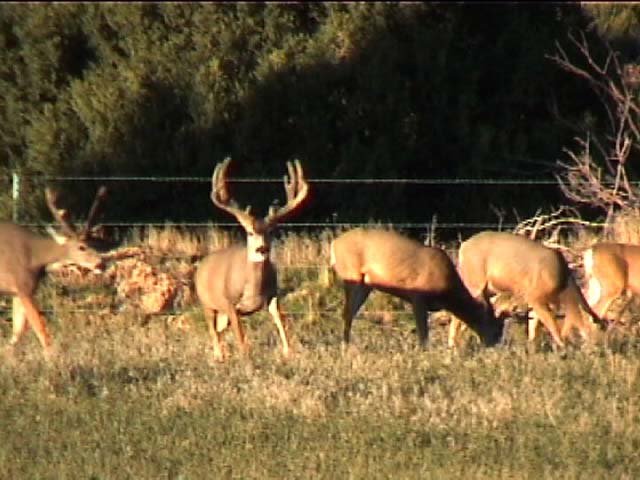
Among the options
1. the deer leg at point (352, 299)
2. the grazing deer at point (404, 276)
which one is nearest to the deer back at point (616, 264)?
the grazing deer at point (404, 276)

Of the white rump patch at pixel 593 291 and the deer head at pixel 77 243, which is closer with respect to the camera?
the deer head at pixel 77 243

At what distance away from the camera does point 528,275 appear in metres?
15.4

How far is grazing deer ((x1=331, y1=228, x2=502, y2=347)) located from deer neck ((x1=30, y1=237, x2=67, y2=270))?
8.38 ft

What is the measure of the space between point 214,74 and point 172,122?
0.98 meters

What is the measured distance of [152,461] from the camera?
9.26m

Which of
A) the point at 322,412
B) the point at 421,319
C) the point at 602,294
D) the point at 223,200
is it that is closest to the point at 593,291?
the point at 602,294

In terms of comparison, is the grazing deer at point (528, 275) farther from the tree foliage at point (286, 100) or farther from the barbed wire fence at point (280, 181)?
the tree foliage at point (286, 100)

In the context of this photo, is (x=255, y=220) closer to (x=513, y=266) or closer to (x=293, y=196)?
(x=293, y=196)

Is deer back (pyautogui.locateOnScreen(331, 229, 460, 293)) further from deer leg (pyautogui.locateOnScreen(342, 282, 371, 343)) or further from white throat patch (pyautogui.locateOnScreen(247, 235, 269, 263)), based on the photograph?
white throat patch (pyautogui.locateOnScreen(247, 235, 269, 263))

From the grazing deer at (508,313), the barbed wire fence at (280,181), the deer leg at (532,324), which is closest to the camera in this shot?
the deer leg at (532,324)

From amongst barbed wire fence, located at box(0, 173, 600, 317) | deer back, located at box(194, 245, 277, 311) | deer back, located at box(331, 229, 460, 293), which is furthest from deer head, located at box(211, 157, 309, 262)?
barbed wire fence, located at box(0, 173, 600, 317)

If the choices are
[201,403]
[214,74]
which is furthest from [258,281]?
[214,74]

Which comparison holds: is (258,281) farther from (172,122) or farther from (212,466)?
(172,122)

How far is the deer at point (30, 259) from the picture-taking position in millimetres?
14320
